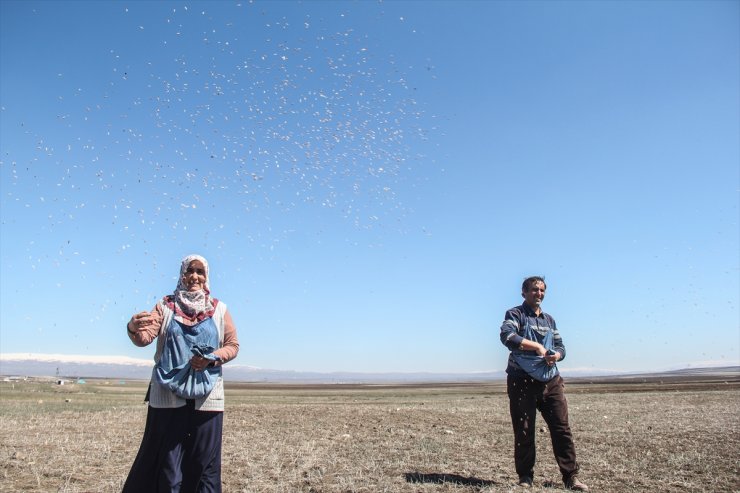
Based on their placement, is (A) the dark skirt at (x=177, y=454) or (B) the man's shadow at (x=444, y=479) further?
(B) the man's shadow at (x=444, y=479)

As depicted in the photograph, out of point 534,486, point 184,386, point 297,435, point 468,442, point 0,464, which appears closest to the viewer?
point 184,386

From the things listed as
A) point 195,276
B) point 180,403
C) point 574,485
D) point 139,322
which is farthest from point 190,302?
point 574,485

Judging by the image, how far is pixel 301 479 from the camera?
6.66 metres

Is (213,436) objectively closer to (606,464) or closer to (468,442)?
(606,464)

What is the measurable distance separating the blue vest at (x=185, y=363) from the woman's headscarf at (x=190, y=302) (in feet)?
0.27

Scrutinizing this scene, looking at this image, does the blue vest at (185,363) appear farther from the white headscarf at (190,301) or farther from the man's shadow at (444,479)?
the man's shadow at (444,479)

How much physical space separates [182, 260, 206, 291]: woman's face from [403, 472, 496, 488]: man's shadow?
3853 millimetres

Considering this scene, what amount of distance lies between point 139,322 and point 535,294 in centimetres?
483

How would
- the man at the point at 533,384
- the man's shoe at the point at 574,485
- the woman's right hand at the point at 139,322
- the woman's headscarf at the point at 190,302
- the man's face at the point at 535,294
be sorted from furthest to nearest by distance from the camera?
the man's face at the point at 535,294 → the man at the point at 533,384 → the man's shoe at the point at 574,485 → the woman's headscarf at the point at 190,302 → the woman's right hand at the point at 139,322

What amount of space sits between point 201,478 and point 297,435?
7201 mm

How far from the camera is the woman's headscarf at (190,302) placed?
414 centimetres

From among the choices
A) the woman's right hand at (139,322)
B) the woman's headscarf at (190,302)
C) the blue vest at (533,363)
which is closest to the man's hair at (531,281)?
the blue vest at (533,363)

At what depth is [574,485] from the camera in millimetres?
6082

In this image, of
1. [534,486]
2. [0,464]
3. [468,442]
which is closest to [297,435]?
[468,442]
